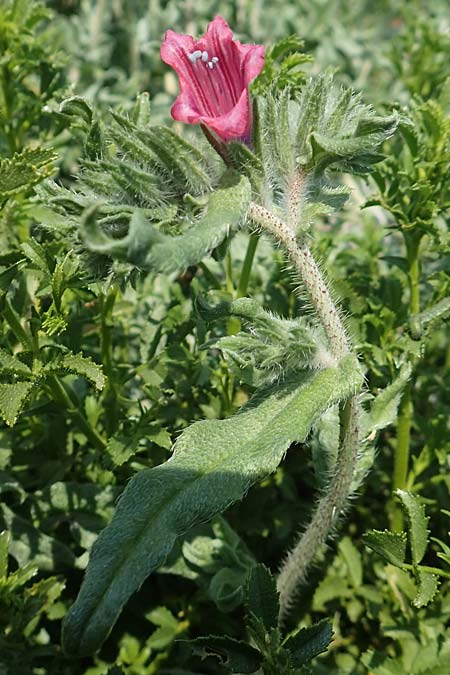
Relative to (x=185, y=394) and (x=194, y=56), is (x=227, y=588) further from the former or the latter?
(x=194, y=56)

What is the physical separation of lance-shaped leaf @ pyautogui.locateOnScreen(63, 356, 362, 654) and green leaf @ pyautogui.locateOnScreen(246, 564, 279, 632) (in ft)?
1.24

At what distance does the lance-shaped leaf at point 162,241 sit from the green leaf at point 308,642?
3.28ft

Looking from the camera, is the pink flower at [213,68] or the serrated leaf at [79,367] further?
the serrated leaf at [79,367]

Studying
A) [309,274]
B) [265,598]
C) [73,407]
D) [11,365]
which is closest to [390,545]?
[265,598]

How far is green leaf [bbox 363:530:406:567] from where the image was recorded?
1965 mm

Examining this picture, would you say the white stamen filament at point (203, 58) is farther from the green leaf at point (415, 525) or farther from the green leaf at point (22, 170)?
the green leaf at point (415, 525)

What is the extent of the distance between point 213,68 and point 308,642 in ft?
4.82

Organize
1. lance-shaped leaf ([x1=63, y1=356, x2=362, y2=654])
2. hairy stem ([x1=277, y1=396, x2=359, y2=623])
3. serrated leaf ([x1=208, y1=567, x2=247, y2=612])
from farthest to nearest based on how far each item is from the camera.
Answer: serrated leaf ([x1=208, y1=567, x2=247, y2=612]) < hairy stem ([x1=277, y1=396, x2=359, y2=623]) < lance-shaped leaf ([x1=63, y1=356, x2=362, y2=654])

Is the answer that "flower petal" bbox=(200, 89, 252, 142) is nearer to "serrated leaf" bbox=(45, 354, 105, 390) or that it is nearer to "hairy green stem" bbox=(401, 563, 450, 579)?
"serrated leaf" bbox=(45, 354, 105, 390)

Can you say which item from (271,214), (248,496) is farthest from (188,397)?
(271,214)

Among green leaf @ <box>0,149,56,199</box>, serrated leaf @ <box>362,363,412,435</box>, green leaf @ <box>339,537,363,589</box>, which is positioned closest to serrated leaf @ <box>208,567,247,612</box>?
green leaf @ <box>339,537,363,589</box>

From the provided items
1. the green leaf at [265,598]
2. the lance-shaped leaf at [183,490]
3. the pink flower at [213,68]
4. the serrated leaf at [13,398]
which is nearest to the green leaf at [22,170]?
the pink flower at [213,68]

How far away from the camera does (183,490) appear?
1.67 m

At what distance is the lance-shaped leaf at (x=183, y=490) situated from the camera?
158cm
